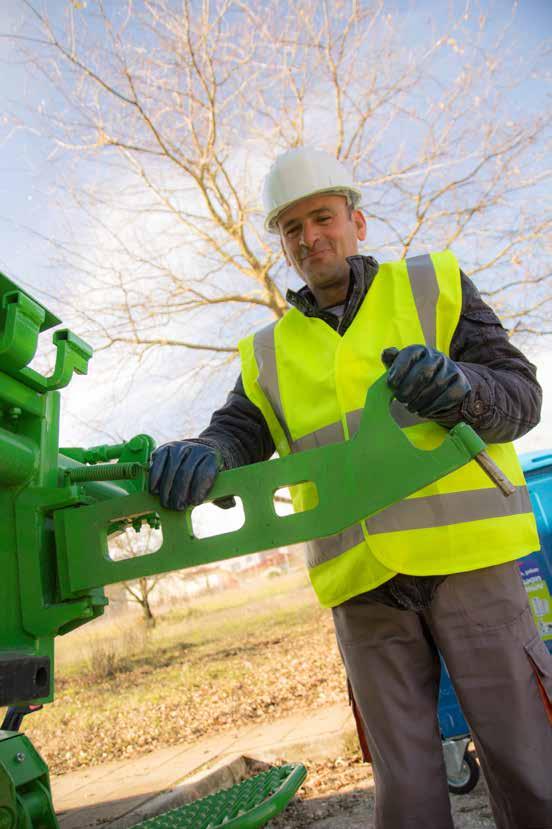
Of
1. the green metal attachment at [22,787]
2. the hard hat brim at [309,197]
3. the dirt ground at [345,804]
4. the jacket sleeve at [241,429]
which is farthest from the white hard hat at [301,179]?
the dirt ground at [345,804]

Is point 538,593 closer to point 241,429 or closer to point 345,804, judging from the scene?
point 345,804

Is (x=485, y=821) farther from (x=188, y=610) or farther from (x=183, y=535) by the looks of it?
(x=188, y=610)

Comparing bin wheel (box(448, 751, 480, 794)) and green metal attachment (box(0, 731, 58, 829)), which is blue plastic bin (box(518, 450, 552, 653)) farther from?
green metal attachment (box(0, 731, 58, 829))

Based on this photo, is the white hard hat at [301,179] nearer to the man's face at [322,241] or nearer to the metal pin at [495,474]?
the man's face at [322,241]

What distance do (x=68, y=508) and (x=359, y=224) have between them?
1.46m

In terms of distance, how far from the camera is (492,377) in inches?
71.6

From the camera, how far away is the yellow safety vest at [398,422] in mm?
1847

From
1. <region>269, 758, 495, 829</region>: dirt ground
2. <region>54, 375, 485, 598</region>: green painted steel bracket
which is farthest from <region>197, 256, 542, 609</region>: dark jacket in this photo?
<region>269, 758, 495, 829</region>: dirt ground

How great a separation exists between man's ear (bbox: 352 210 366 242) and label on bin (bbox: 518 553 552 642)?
173 centimetres

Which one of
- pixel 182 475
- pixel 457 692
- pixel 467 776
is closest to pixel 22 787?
pixel 182 475

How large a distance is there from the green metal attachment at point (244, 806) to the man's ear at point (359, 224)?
165 cm

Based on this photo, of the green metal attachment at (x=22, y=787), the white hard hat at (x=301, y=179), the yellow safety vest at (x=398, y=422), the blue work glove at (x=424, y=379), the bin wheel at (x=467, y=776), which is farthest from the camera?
the bin wheel at (x=467, y=776)

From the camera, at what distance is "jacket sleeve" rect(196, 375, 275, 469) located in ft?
7.24

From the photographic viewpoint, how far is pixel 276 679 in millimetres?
7758
